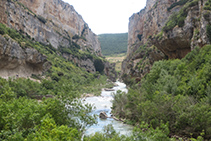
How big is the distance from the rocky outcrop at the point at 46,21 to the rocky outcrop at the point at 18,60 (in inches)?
745

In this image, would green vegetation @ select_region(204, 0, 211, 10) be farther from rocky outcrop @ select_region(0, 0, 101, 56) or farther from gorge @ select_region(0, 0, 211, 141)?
rocky outcrop @ select_region(0, 0, 101, 56)

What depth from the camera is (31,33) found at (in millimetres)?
78562

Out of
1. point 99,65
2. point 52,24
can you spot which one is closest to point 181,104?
point 52,24

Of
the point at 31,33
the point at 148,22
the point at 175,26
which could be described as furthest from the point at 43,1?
the point at 175,26

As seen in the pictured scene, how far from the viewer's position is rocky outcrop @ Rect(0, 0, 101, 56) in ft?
217

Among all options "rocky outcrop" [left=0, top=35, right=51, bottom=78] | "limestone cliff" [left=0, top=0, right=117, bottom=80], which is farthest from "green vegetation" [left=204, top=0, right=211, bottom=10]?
"limestone cliff" [left=0, top=0, right=117, bottom=80]

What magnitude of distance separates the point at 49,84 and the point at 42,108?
3882cm

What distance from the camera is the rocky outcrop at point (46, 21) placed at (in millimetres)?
66025

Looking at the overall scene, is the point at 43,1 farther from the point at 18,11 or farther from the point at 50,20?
the point at 18,11

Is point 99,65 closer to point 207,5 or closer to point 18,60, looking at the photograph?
point 18,60

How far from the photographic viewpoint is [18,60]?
46.4 m

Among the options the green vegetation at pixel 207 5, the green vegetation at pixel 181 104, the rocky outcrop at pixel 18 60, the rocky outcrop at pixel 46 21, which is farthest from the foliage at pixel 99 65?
the green vegetation at pixel 207 5

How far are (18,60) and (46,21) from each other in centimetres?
5699

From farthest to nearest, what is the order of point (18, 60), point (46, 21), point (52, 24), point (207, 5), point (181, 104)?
point (52, 24) < point (46, 21) < point (18, 60) < point (207, 5) < point (181, 104)
